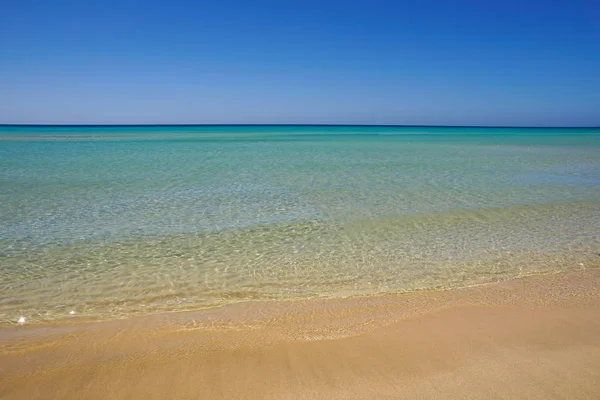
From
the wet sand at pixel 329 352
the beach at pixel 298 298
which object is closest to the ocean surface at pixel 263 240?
the beach at pixel 298 298

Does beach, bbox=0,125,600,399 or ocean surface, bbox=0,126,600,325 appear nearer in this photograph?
beach, bbox=0,125,600,399

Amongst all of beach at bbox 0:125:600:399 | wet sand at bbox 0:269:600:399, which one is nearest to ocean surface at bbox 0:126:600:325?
beach at bbox 0:125:600:399

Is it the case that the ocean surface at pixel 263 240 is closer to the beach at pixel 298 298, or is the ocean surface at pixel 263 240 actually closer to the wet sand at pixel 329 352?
the beach at pixel 298 298

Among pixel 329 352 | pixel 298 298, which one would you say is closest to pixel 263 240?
pixel 298 298

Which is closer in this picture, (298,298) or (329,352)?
(329,352)

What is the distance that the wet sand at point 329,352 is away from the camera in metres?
3.16

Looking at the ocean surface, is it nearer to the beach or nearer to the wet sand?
the beach

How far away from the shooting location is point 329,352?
369cm

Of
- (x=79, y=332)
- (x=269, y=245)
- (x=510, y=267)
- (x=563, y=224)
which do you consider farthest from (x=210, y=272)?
(x=563, y=224)

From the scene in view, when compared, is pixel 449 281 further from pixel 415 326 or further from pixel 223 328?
pixel 223 328

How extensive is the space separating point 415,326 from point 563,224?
20.9ft

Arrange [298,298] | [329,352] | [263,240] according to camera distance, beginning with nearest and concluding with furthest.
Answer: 1. [329,352]
2. [298,298]
3. [263,240]

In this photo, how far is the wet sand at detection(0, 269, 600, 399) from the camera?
124 inches

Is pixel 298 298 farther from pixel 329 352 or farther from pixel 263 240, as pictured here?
pixel 263 240
